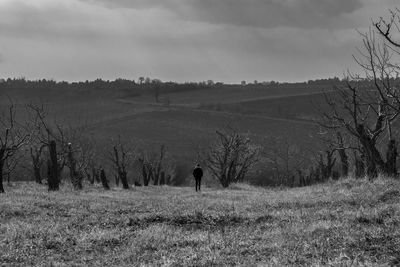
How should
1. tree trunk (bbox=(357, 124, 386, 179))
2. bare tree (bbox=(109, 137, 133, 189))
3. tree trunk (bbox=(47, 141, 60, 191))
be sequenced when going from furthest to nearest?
bare tree (bbox=(109, 137, 133, 189))
tree trunk (bbox=(47, 141, 60, 191))
tree trunk (bbox=(357, 124, 386, 179))

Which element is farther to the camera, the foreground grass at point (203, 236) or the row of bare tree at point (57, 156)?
the row of bare tree at point (57, 156)

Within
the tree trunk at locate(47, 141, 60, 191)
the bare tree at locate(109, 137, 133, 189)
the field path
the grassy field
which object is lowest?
the bare tree at locate(109, 137, 133, 189)

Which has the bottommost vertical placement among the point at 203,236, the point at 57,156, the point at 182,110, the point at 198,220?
the point at 57,156

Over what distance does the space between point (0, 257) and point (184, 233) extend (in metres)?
3.64

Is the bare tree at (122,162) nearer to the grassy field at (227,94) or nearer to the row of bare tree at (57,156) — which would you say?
the row of bare tree at (57,156)

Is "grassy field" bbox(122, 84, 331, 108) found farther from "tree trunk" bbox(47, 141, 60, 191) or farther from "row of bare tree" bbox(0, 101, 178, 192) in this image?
"tree trunk" bbox(47, 141, 60, 191)

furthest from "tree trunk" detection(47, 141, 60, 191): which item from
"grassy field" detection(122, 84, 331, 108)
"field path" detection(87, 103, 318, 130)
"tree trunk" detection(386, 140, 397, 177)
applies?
"grassy field" detection(122, 84, 331, 108)

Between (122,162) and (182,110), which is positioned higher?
(182,110)

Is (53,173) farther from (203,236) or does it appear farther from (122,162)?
(122,162)

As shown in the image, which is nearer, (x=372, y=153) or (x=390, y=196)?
(x=390, y=196)

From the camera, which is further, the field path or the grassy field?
the grassy field

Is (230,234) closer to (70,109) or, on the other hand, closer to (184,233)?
(184,233)

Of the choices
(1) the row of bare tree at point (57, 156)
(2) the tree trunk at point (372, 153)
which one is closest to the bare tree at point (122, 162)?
(1) the row of bare tree at point (57, 156)

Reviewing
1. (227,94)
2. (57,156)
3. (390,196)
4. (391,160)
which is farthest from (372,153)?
(227,94)
